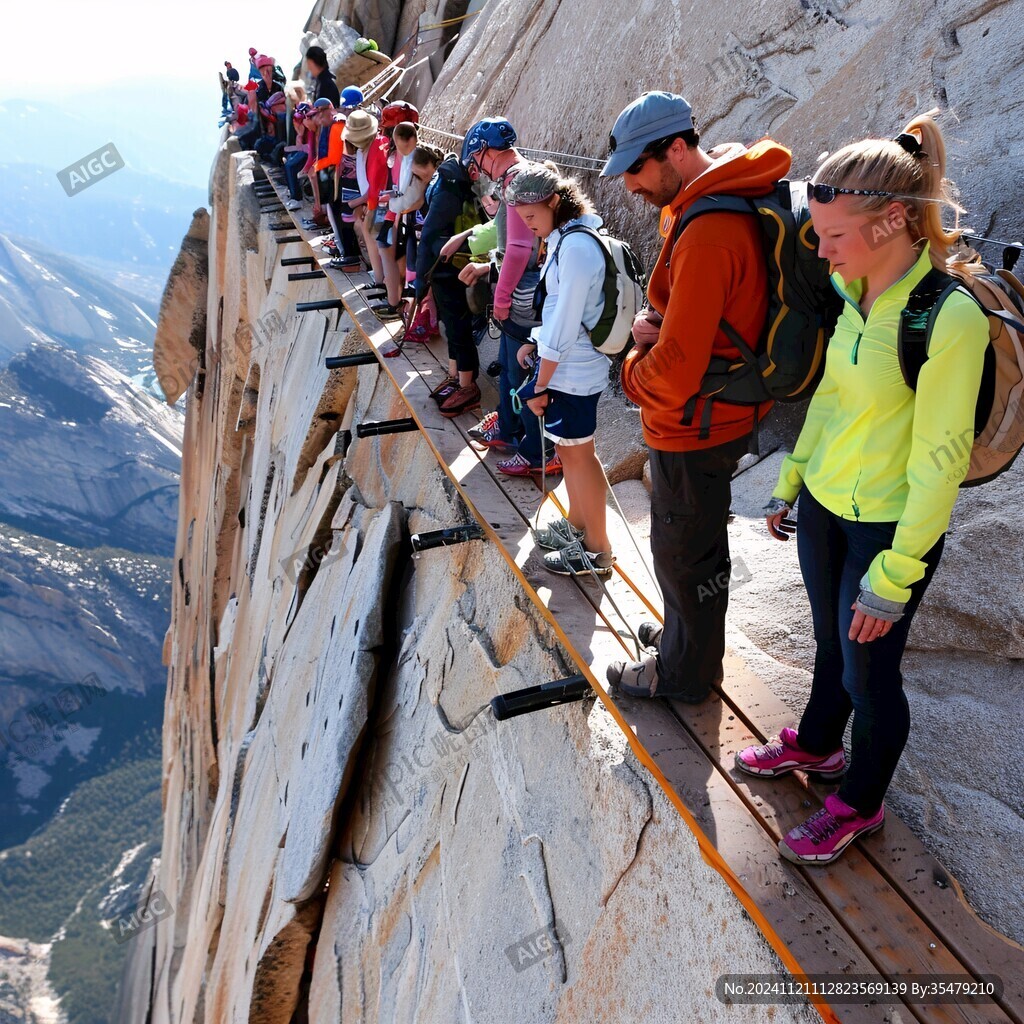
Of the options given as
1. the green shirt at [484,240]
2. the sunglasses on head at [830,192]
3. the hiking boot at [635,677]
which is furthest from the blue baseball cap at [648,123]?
the green shirt at [484,240]

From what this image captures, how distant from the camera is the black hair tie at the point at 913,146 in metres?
1.78

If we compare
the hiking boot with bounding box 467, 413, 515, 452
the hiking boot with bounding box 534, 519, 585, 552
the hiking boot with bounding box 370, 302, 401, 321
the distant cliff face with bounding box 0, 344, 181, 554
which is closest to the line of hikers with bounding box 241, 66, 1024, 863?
the hiking boot with bounding box 534, 519, 585, 552

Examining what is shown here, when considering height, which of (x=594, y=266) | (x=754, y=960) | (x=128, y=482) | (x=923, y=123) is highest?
(x=923, y=123)

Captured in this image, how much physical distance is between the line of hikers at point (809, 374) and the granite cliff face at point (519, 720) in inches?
17.4

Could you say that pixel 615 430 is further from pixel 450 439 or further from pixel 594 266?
pixel 594 266

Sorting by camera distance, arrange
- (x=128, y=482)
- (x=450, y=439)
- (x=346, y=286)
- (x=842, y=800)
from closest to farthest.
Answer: (x=842, y=800) < (x=450, y=439) < (x=346, y=286) < (x=128, y=482)

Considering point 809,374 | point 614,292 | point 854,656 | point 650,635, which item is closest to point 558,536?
point 650,635

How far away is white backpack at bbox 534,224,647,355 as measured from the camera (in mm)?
3049

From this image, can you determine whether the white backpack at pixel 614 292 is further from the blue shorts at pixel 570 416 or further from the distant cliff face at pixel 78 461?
the distant cliff face at pixel 78 461

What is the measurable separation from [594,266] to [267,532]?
264 inches

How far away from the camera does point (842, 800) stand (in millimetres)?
2248

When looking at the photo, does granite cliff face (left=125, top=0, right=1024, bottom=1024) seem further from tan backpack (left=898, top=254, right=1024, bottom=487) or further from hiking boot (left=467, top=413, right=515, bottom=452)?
tan backpack (left=898, top=254, right=1024, bottom=487)

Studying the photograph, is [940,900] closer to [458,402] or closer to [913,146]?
[913,146]

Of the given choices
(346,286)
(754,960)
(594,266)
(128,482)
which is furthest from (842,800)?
(128,482)
